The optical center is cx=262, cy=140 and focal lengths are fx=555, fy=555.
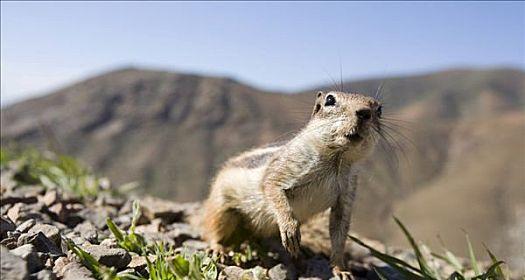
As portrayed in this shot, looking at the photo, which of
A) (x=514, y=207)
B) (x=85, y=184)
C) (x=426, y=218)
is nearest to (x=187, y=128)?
(x=426, y=218)

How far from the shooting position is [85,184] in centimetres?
793

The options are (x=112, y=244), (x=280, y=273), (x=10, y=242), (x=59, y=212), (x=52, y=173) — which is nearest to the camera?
(x=10, y=242)

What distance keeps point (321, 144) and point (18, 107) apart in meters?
114

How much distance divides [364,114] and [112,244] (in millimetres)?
2341

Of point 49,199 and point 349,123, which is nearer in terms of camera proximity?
point 349,123

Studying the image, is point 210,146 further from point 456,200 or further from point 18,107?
point 456,200

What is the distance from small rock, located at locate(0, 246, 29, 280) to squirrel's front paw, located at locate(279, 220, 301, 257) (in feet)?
7.80

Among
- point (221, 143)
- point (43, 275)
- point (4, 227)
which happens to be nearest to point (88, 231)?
point (4, 227)

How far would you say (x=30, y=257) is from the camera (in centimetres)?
347

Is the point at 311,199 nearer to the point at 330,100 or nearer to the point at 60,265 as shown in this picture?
the point at 330,100

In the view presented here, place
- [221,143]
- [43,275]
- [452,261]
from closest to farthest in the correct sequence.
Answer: [43,275]
[452,261]
[221,143]

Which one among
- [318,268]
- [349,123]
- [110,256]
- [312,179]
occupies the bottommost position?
[318,268]

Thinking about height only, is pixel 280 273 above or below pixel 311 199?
below

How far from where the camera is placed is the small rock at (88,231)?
4.85 m
